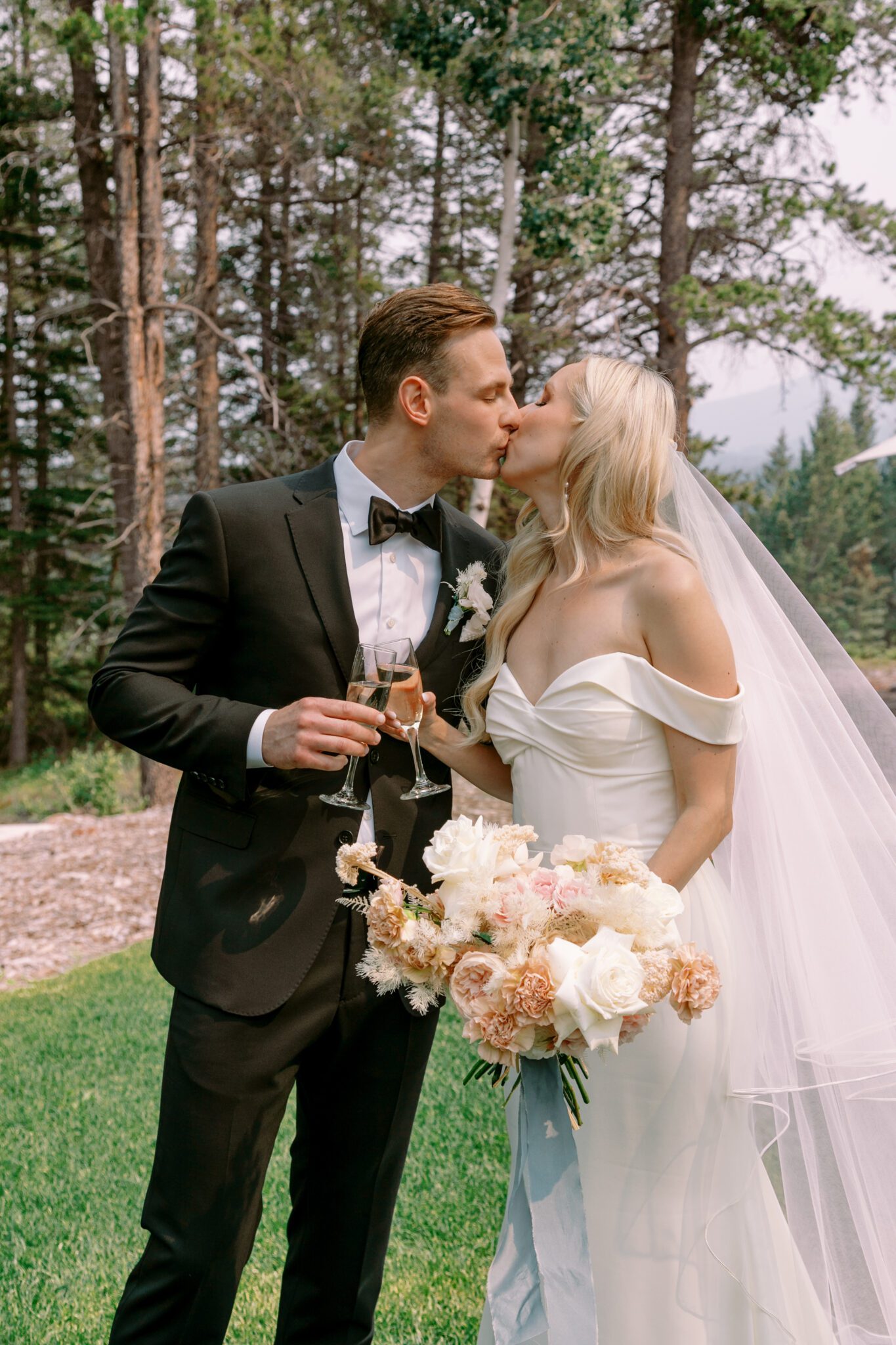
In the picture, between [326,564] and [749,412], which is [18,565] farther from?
[326,564]

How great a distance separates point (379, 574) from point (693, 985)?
1.40 m

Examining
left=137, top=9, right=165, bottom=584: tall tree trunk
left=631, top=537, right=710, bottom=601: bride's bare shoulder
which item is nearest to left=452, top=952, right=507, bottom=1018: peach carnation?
left=631, top=537, right=710, bottom=601: bride's bare shoulder

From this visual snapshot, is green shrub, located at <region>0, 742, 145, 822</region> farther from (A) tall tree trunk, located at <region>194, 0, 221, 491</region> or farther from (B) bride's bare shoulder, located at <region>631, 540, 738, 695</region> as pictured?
(B) bride's bare shoulder, located at <region>631, 540, 738, 695</region>

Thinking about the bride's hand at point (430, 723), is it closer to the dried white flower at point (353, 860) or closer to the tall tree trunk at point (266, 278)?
the dried white flower at point (353, 860)

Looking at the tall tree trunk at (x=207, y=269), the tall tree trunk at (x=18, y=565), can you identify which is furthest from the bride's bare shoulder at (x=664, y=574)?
the tall tree trunk at (x=18, y=565)

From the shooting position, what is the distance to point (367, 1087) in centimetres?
288

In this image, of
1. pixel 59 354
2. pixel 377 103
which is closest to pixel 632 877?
pixel 377 103

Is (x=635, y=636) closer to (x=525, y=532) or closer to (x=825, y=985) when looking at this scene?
(x=525, y=532)

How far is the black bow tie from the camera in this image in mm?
2943

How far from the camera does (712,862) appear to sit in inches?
116

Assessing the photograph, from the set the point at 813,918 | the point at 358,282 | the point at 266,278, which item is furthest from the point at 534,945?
the point at 266,278

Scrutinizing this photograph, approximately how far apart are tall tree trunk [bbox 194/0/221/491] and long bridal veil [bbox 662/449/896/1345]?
12234mm

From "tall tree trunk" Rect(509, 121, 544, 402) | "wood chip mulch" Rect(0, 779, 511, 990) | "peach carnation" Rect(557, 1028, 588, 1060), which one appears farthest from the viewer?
"tall tree trunk" Rect(509, 121, 544, 402)

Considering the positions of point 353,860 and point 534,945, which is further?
point 353,860
